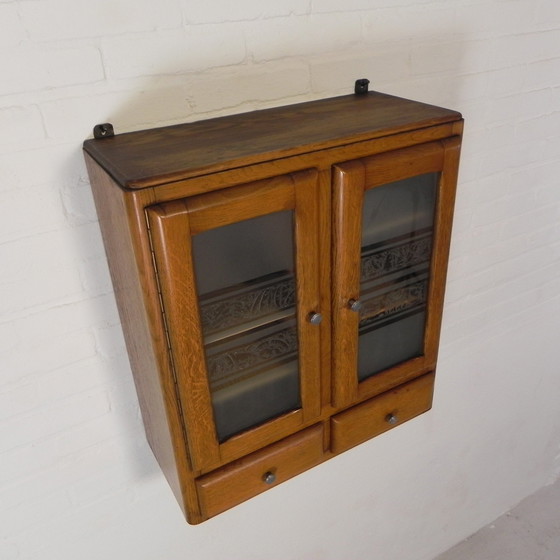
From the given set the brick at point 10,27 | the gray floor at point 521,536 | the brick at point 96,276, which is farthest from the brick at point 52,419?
the gray floor at point 521,536

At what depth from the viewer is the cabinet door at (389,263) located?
3.14ft

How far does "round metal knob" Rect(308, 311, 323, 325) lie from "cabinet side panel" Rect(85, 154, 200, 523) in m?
0.26

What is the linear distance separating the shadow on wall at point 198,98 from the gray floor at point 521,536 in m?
1.57

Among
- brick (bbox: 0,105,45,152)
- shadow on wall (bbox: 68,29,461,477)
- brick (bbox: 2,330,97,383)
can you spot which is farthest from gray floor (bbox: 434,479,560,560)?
brick (bbox: 0,105,45,152)

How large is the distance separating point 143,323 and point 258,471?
15.3 inches

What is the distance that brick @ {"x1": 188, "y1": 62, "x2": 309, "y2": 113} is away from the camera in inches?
41.1

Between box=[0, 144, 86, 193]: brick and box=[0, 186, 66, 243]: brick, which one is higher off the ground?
box=[0, 144, 86, 193]: brick

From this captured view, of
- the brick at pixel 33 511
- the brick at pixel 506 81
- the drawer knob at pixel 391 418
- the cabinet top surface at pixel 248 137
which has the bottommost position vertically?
the brick at pixel 33 511

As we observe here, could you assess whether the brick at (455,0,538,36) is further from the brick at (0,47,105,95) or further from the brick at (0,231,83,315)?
the brick at (0,231,83,315)

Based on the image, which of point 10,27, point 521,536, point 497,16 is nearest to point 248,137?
point 10,27

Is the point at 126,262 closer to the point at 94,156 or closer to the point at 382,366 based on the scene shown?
the point at 94,156

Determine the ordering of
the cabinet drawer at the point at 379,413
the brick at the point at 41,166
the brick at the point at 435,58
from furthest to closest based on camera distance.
A: the brick at the point at 435,58
the cabinet drawer at the point at 379,413
the brick at the point at 41,166

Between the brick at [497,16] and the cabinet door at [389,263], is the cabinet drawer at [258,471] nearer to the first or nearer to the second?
the cabinet door at [389,263]

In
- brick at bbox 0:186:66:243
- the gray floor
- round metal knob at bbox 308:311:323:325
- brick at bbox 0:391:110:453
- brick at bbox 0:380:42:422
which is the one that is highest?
brick at bbox 0:186:66:243
